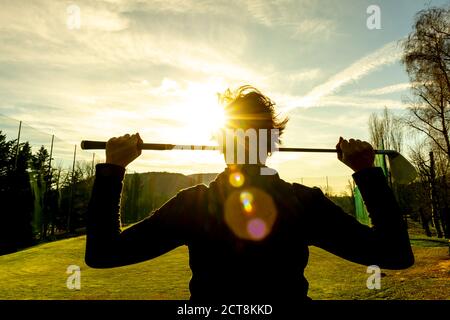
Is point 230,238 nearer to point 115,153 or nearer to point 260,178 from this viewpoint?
point 260,178

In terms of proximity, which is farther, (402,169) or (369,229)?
(402,169)

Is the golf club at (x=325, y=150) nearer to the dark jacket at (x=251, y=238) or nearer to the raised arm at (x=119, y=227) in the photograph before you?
the raised arm at (x=119, y=227)

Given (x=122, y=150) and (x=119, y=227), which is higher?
(x=122, y=150)

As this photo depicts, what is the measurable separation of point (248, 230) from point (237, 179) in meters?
0.25

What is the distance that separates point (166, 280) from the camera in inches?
508

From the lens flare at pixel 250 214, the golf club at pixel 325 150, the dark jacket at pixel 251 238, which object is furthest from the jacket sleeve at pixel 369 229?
the golf club at pixel 325 150

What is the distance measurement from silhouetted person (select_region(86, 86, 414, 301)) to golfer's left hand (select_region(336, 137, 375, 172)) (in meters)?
0.08

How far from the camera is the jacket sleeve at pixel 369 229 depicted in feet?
4.65

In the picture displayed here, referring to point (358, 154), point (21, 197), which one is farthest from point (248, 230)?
point (21, 197)

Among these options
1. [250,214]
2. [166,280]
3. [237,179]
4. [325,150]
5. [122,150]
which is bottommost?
[166,280]

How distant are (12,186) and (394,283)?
106ft

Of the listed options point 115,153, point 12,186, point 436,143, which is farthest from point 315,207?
point 12,186

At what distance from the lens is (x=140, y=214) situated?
70.9 metres

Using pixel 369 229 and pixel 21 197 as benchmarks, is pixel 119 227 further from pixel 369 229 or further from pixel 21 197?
pixel 21 197
